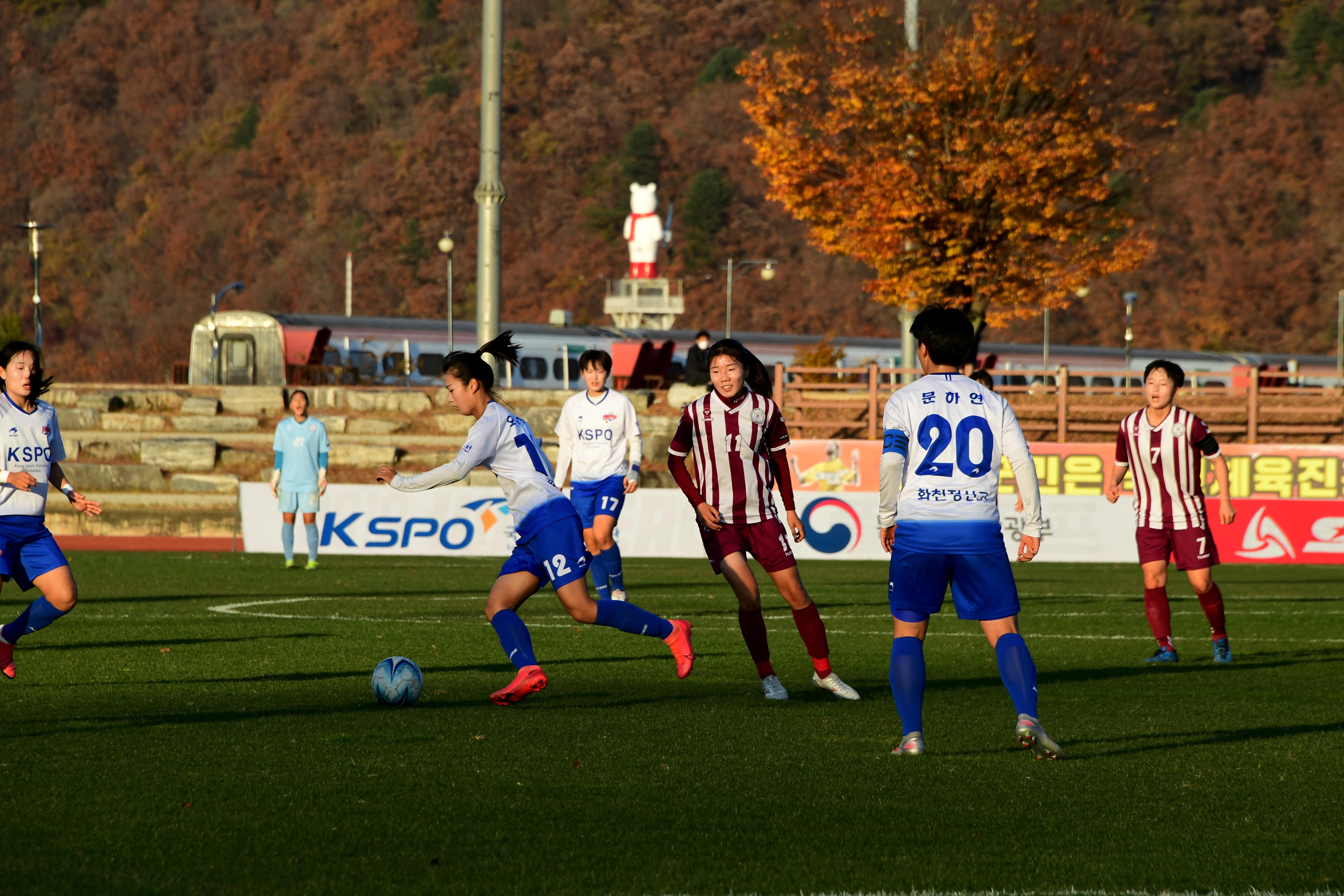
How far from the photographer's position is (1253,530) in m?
21.1

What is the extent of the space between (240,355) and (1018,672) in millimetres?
42913

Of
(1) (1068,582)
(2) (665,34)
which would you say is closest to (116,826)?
(1) (1068,582)

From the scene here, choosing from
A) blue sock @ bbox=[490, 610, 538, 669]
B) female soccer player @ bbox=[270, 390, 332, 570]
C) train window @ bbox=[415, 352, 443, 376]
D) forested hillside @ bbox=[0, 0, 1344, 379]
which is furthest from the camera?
forested hillside @ bbox=[0, 0, 1344, 379]

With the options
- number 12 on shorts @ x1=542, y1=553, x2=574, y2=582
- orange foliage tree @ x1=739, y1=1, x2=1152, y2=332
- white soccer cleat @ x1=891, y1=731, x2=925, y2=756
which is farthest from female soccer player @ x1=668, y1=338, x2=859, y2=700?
orange foliage tree @ x1=739, y1=1, x2=1152, y2=332

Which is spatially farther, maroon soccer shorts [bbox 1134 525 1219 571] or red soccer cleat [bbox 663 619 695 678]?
maroon soccer shorts [bbox 1134 525 1219 571]

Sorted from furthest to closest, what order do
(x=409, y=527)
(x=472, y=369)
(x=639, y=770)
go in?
1. (x=409, y=527)
2. (x=472, y=369)
3. (x=639, y=770)

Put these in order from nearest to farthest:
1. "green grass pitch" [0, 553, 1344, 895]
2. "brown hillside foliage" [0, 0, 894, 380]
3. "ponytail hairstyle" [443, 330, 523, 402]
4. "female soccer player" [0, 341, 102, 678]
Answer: "green grass pitch" [0, 553, 1344, 895], "ponytail hairstyle" [443, 330, 523, 402], "female soccer player" [0, 341, 102, 678], "brown hillside foliage" [0, 0, 894, 380]

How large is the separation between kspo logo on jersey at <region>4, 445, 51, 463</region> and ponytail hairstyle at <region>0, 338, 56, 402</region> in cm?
31

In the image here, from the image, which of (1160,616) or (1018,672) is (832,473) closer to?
(1160,616)

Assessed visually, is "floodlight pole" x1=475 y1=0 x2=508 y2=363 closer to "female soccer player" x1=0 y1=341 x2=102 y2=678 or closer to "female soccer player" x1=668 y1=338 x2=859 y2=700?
"female soccer player" x1=0 y1=341 x2=102 y2=678

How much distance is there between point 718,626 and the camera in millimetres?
12891

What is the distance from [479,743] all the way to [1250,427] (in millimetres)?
28982

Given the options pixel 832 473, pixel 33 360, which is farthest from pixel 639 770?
pixel 832 473

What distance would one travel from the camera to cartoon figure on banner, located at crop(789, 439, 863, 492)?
2688cm
